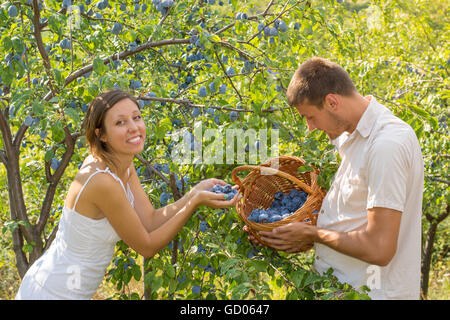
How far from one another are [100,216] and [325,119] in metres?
0.89

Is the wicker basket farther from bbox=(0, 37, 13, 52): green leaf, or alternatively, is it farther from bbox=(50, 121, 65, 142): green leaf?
bbox=(0, 37, 13, 52): green leaf

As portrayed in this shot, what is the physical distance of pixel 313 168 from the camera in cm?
198

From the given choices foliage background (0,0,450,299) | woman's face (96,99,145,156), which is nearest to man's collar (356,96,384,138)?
foliage background (0,0,450,299)

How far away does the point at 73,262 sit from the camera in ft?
5.98

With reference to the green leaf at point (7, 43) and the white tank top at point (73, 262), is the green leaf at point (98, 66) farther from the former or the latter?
the white tank top at point (73, 262)

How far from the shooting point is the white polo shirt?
156 centimetres

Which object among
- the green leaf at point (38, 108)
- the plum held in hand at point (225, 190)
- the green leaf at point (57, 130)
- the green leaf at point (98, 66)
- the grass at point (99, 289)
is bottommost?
the grass at point (99, 289)

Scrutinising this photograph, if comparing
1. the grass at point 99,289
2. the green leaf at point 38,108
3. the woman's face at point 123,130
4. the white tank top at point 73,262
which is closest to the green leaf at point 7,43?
the green leaf at point 38,108

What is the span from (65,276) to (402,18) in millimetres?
4357

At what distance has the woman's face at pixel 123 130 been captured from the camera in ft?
6.18

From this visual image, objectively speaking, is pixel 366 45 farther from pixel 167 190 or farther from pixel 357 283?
pixel 357 283

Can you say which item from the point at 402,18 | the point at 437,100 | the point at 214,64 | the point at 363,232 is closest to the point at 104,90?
the point at 214,64

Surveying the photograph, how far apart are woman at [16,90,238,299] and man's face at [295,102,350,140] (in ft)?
1.35
